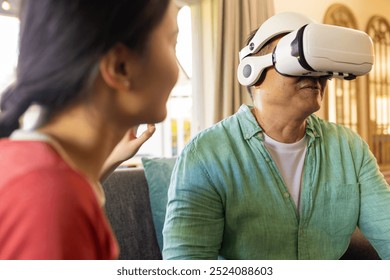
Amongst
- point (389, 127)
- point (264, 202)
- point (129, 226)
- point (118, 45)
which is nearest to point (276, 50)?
point (264, 202)

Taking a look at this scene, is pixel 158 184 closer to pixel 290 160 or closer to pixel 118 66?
pixel 290 160

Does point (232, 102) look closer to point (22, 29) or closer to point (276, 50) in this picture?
point (276, 50)

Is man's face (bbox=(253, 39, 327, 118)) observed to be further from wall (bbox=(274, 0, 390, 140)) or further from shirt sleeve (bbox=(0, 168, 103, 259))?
shirt sleeve (bbox=(0, 168, 103, 259))

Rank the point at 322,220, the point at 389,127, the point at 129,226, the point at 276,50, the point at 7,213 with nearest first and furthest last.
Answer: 1. the point at 7,213
2. the point at 276,50
3. the point at 322,220
4. the point at 129,226
5. the point at 389,127

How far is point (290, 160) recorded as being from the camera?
730 millimetres

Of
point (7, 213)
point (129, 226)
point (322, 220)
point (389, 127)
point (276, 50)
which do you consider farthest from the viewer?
point (389, 127)

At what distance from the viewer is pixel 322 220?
722 mm

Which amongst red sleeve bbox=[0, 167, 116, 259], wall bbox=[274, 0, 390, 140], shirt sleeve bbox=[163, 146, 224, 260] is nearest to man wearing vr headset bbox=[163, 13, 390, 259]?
shirt sleeve bbox=[163, 146, 224, 260]

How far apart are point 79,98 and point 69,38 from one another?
0.04 m

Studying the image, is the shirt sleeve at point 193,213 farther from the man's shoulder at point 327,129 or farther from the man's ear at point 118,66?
the man's ear at point 118,66

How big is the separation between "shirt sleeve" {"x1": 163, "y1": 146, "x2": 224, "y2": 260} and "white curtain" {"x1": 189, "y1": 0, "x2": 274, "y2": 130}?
277 mm

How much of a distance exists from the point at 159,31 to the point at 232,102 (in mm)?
705

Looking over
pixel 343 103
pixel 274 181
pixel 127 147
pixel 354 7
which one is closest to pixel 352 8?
pixel 354 7

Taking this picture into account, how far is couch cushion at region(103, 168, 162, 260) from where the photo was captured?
3.04 ft
